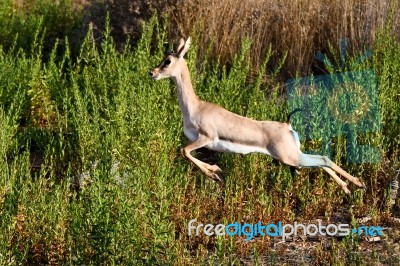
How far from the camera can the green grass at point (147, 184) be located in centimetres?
509

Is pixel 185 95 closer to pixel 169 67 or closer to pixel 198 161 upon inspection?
pixel 169 67

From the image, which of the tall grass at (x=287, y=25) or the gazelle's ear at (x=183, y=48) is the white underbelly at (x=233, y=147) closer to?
the gazelle's ear at (x=183, y=48)

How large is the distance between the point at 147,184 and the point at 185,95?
0.69 m

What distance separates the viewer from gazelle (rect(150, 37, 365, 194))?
5.75 metres

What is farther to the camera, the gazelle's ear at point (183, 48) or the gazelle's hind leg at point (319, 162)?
the gazelle's ear at point (183, 48)

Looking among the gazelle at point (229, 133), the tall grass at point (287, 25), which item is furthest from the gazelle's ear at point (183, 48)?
the tall grass at point (287, 25)

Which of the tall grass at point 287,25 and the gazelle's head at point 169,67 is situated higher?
the gazelle's head at point 169,67

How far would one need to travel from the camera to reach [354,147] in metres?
6.73

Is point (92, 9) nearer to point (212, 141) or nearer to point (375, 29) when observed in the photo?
point (375, 29)

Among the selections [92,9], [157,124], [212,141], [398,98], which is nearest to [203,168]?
[212,141]

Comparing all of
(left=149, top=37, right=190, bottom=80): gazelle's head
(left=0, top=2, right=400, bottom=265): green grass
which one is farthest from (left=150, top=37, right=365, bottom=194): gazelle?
(left=0, top=2, right=400, bottom=265): green grass

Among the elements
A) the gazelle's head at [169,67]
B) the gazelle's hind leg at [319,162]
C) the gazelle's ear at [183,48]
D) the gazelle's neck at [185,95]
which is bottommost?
the gazelle's hind leg at [319,162]

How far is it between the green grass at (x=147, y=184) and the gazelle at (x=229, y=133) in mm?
318

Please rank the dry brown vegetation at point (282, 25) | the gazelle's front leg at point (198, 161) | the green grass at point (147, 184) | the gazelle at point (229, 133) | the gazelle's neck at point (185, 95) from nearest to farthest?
the green grass at point (147, 184)
the gazelle at point (229, 133)
the gazelle's front leg at point (198, 161)
the gazelle's neck at point (185, 95)
the dry brown vegetation at point (282, 25)
